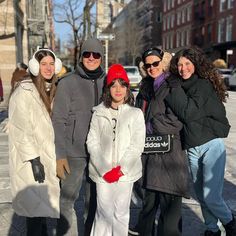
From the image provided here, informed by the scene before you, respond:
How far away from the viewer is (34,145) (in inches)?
118

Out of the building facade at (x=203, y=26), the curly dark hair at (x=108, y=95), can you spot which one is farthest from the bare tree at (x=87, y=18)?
the curly dark hair at (x=108, y=95)

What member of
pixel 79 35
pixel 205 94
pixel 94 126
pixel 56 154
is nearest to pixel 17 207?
pixel 56 154

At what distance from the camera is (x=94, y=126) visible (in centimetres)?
309

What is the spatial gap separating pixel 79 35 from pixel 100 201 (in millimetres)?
19737

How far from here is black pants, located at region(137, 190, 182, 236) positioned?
3250 mm

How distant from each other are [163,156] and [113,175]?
1.63ft

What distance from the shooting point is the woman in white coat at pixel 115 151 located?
3.03 metres

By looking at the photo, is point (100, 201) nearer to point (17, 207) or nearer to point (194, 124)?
point (17, 207)

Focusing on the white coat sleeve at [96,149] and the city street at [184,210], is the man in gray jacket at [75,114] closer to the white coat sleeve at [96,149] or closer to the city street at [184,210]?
the white coat sleeve at [96,149]

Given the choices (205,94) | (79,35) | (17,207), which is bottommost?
(17,207)

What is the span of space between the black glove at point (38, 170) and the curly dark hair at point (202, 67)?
1416 mm

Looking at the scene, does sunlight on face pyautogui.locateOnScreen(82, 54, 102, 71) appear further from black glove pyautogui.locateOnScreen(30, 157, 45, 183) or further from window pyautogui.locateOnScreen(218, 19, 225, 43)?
window pyautogui.locateOnScreen(218, 19, 225, 43)

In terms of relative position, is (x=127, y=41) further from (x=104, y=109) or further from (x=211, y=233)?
(x=104, y=109)

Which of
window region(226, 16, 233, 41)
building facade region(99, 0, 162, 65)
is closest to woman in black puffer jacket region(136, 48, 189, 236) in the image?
window region(226, 16, 233, 41)
